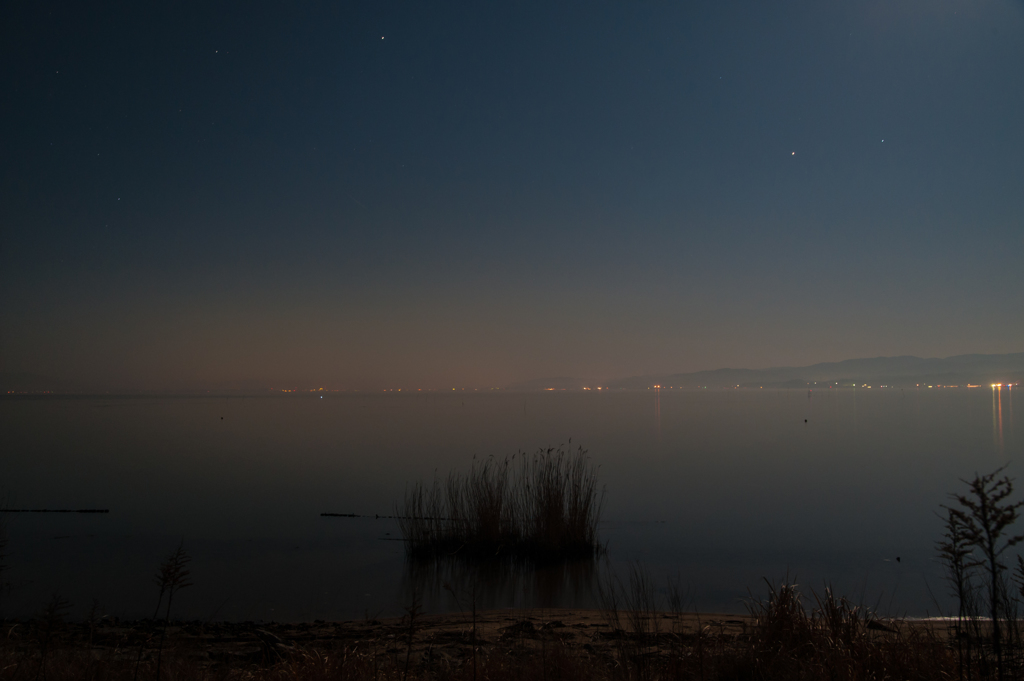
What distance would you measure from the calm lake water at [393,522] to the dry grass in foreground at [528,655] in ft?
6.31

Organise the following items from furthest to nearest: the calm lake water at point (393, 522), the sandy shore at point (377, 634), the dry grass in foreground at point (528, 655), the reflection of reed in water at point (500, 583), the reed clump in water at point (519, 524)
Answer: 1. the reed clump in water at point (519, 524)
2. the calm lake water at point (393, 522)
3. the reflection of reed in water at point (500, 583)
4. the sandy shore at point (377, 634)
5. the dry grass in foreground at point (528, 655)

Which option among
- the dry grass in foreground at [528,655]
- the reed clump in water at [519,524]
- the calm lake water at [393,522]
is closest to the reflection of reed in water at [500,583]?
the calm lake water at [393,522]

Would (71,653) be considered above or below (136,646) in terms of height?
above

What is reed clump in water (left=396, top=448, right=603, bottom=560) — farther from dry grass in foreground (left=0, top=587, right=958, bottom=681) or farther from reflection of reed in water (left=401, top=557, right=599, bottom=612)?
dry grass in foreground (left=0, top=587, right=958, bottom=681)

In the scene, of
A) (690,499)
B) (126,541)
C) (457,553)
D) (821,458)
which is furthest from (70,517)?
(821,458)

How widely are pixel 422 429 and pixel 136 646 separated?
3243 centimetres

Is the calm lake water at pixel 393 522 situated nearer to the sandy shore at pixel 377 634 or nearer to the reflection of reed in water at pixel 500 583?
the reflection of reed in water at pixel 500 583

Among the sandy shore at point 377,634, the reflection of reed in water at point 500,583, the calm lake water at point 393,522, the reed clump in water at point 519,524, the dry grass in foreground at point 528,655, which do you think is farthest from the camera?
the reed clump in water at point 519,524

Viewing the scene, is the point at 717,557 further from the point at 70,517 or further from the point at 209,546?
the point at 70,517

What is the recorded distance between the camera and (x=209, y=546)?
35.3ft

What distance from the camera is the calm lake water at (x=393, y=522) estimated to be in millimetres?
8250

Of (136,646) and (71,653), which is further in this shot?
(136,646)

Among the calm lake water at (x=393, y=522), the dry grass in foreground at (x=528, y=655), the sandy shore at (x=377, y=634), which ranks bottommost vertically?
the calm lake water at (x=393, y=522)

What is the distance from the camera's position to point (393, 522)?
41.9 ft
